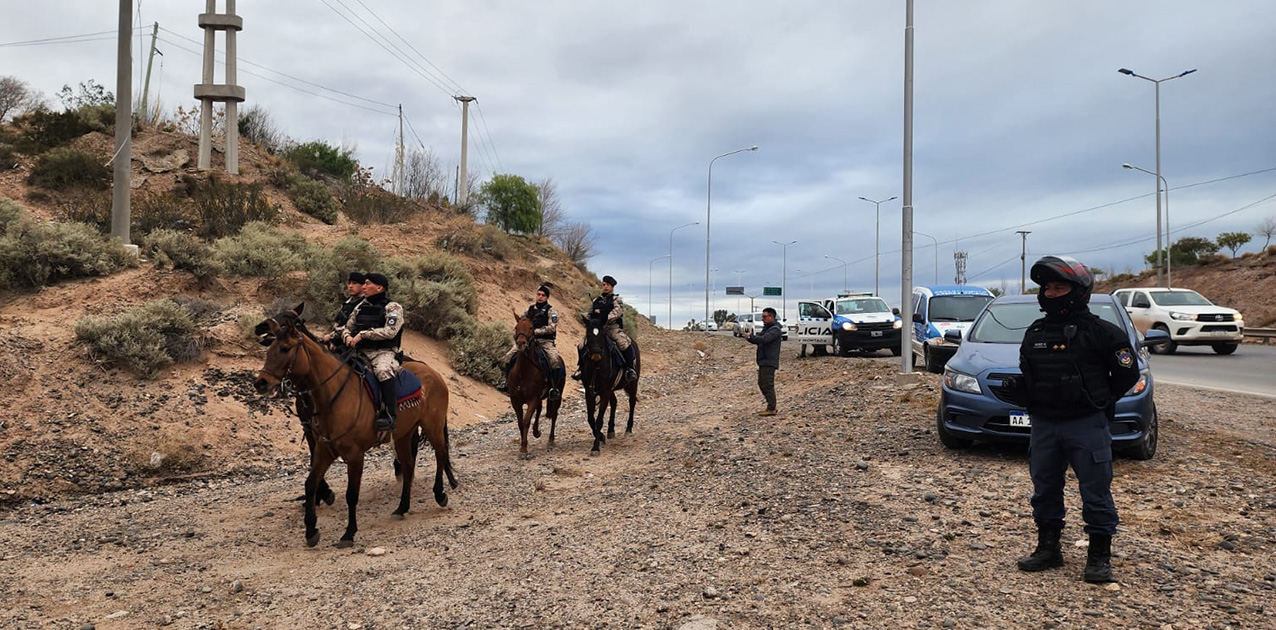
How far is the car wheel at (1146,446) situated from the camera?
25.0ft

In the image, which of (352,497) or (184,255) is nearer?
(352,497)

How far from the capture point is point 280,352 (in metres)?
6.14

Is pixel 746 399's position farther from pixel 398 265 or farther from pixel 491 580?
pixel 491 580

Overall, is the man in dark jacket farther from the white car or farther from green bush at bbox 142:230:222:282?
the white car

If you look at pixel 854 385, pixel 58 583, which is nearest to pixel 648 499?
pixel 58 583

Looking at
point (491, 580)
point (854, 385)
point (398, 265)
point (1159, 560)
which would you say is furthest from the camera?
point (398, 265)

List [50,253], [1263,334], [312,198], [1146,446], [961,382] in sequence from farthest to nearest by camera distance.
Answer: [1263,334], [312,198], [50,253], [961,382], [1146,446]

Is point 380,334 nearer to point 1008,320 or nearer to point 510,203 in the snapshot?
point 1008,320

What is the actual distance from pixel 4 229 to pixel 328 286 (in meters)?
5.90

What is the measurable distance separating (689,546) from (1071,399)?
112 inches

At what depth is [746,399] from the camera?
52.7 ft

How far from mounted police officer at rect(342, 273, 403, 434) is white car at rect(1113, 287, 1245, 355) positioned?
75.5 feet

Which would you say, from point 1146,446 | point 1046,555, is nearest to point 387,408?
point 1046,555

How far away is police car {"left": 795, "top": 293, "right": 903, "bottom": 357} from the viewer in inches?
930
